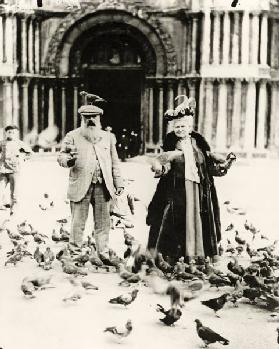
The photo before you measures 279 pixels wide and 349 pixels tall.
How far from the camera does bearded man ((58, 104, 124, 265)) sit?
819cm

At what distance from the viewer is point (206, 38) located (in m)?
18.8

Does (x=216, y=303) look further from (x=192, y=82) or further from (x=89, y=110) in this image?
(x=192, y=82)

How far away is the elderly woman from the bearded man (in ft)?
1.96

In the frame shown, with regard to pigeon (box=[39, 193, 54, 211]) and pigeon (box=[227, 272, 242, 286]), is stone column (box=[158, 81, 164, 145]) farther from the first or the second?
pigeon (box=[227, 272, 242, 286])

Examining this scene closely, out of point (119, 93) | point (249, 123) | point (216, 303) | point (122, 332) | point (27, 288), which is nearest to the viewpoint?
point (122, 332)

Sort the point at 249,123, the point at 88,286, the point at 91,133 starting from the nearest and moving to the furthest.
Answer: the point at 88,286 < the point at 91,133 < the point at 249,123

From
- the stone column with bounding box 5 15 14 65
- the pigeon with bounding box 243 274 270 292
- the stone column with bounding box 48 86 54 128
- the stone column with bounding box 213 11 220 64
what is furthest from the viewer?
the stone column with bounding box 48 86 54 128

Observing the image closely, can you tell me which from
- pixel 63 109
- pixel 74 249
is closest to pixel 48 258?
pixel 74 249

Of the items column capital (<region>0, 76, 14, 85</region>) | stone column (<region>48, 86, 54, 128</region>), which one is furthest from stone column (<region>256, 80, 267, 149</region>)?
column capital (<region>0, 76, 14, 85</region>)

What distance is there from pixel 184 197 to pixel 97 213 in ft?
3.52

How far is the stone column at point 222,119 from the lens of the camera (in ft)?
62.1

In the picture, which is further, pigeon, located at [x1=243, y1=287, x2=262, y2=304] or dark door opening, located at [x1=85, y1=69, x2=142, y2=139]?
dark door opening, located at [x1=85, y1=69, x2=142, y2=139]

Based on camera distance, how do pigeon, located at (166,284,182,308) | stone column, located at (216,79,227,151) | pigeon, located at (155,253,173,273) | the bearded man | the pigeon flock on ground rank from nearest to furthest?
1. pigeon, located at (166,284,182,308)
2. the pigeon flock on ground
3. pigeon, located at (155,253,173,273)
4. the bearded man
5. stone column, located at (216,79,227,151)

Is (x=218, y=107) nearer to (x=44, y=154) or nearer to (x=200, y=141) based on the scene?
(x=44, y=154)
